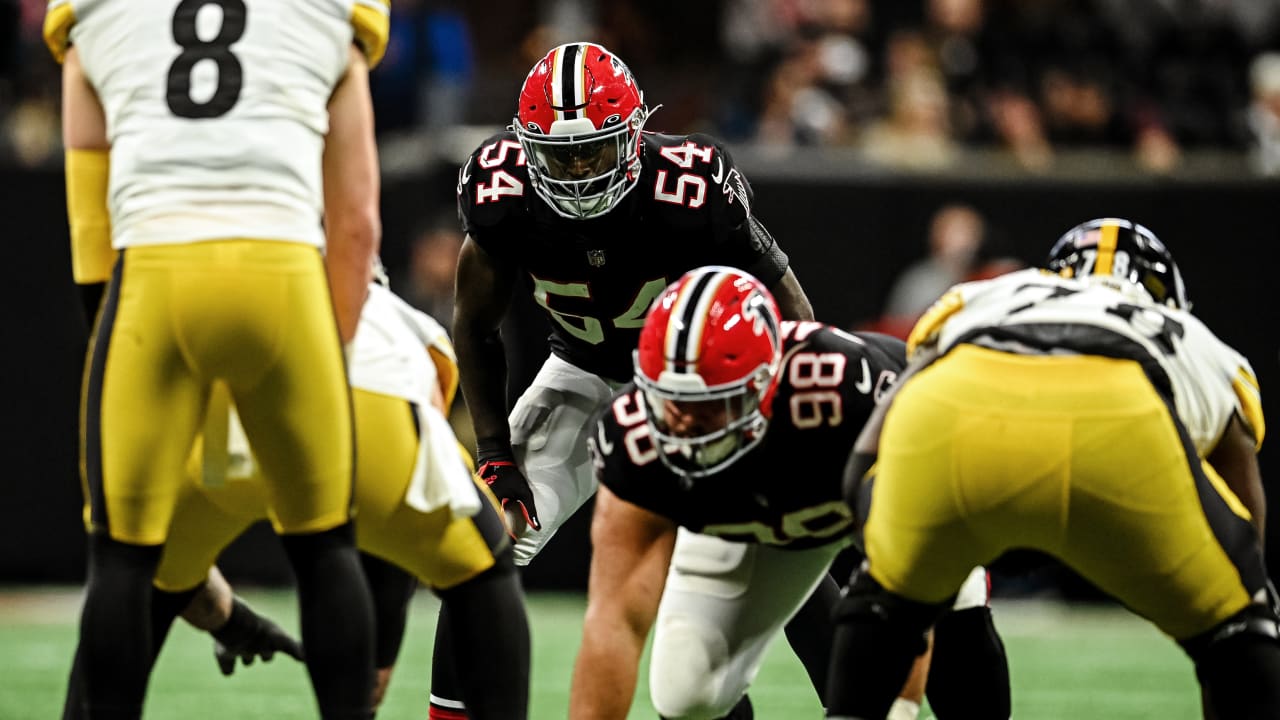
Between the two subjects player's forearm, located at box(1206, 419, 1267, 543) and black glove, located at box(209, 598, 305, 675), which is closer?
player's forearm, located at box(1206, 419, 1267, 543)

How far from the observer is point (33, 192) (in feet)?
32.8

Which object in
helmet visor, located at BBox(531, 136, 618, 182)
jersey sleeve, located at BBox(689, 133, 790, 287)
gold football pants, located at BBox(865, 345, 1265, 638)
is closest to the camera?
gold football pants, located at BBox(865, 345, 1265, 638)

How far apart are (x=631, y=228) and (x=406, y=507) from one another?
136cm

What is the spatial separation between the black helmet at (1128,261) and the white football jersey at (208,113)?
1.74m

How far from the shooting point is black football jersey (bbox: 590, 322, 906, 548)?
394 cm

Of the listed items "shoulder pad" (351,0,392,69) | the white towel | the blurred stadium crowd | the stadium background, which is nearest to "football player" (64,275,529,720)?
the white towel

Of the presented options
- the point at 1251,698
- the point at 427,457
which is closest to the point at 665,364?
the point at 427,457

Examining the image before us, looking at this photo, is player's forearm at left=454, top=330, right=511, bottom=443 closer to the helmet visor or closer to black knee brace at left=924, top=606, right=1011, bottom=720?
the helmet visor

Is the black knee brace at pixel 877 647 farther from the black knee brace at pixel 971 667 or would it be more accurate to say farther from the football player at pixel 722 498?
the black knee brace at pixel 971 667

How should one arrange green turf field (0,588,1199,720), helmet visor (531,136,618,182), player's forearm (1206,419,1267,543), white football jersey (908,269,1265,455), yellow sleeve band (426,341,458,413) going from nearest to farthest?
white football jersey (908,269,1265,455), player's forearm (1206,419,1267,543), yellow sleeve band (426,341,458,413), helmet visor (531,136,618,182), green turf field (0,588,1199,720)

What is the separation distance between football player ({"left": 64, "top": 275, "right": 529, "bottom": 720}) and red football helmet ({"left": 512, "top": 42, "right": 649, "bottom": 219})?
79cm

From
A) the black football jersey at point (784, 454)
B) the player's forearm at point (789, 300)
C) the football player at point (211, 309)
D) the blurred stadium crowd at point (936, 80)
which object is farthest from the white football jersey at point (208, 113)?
the blurred stadium crowd at point (936, 80)

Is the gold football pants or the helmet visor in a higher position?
the helmet visor

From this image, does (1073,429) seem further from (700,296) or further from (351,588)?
(351,588)
